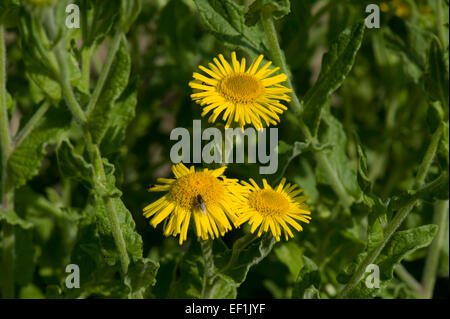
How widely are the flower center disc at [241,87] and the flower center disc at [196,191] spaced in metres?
0.17

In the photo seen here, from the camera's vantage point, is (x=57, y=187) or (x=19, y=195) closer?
(x=19, y=195)

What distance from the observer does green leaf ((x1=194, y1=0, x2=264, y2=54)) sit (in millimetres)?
1243

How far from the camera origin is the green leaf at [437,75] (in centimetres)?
130

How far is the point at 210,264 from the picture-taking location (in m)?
1.18

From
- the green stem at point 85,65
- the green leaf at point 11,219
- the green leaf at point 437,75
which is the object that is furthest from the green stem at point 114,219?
the green leaf at point 437,75

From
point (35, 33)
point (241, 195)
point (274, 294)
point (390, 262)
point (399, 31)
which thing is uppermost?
point (399, 31)

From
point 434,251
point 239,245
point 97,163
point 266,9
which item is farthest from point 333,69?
point 434,251

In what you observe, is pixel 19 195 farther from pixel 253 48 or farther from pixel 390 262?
pixel 390 262

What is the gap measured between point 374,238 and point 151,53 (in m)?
1.22

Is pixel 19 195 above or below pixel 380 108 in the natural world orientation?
below

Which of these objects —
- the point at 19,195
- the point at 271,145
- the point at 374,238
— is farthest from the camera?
the point at 19,195

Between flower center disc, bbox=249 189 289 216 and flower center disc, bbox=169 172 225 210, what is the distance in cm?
7
